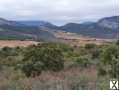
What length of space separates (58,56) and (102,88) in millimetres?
13689

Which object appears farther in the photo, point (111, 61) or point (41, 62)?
point (111, 61)

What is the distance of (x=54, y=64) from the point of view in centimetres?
2345

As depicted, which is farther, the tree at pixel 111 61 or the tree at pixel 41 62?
the tree at pixel 41 62

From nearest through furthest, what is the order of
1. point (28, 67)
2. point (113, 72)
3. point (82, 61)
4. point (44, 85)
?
1. point (44, 85)
2. point (113, 72)
3. point (28, 67)
4. point (82, 61)

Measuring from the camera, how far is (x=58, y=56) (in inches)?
981

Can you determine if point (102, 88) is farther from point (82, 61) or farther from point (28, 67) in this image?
point (82, 61)

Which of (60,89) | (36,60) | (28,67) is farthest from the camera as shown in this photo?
(36,60)

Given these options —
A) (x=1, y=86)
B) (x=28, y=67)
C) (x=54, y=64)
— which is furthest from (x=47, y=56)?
(x=1, y=86)

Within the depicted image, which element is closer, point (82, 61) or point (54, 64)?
point (54, 64)

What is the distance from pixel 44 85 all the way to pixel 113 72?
649 cm

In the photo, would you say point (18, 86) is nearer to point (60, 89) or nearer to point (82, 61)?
point (60, 89)

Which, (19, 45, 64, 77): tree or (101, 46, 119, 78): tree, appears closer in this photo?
(101, 46, 119, 78): tree

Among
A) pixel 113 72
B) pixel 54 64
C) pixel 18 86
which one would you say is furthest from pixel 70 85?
pixel 54 64

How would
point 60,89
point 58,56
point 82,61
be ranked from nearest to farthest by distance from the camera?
1. point 60,89
2. point 58,56
3. point 82,61
